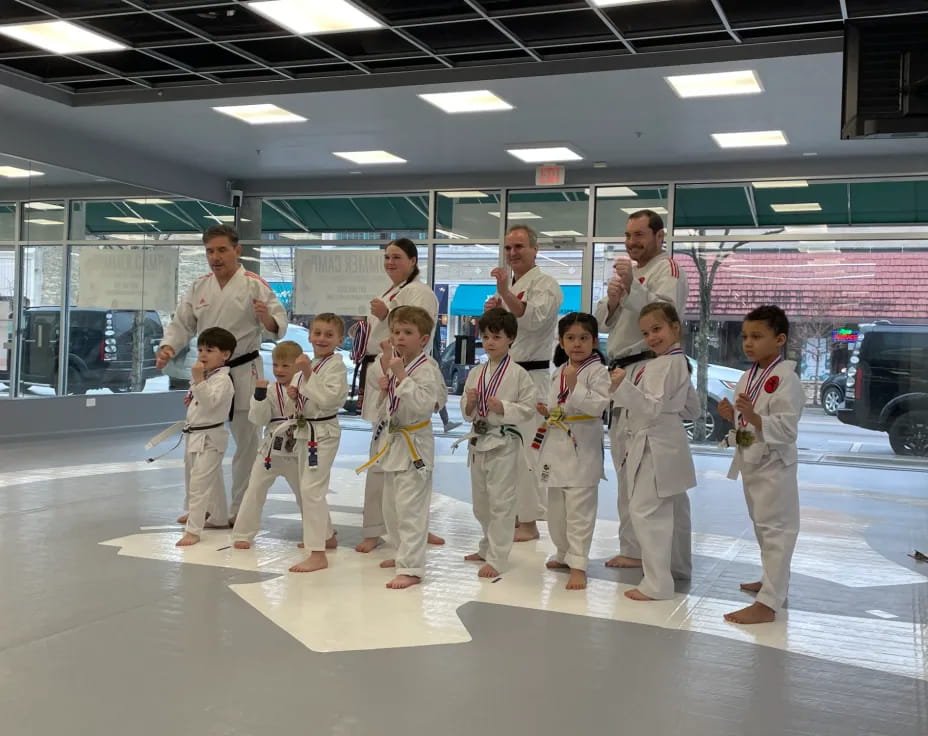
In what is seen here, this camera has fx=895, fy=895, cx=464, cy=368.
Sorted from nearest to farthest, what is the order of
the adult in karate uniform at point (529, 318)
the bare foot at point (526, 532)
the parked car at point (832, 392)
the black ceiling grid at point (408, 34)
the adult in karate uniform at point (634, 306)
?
the adult in karate uniform at point (634, 306)
the adult in karate uniform at point (529, 318)
the bare foot at point (526, 532)
the black ceiling grid at point (408, 34)
the parked car at point (832, 392)

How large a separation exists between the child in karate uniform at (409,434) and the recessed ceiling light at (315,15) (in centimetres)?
250

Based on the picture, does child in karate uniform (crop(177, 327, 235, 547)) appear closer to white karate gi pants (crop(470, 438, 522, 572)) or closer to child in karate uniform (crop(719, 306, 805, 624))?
white karate gi pants (crop(470, 438, 522, 572))

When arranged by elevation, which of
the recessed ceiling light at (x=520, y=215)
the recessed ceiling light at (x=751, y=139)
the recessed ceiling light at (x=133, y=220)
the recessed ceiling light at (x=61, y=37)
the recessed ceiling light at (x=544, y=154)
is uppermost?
the recessed ceiling light at (x=61, y=37)

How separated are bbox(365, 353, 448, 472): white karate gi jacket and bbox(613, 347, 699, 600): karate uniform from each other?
0.81 m

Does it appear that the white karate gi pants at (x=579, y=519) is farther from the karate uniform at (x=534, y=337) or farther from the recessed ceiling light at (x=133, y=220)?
the recessed ceiling light at (x=133, y=220)

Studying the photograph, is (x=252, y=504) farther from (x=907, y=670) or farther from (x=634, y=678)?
(x=907, y=670)

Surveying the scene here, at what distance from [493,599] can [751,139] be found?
548 centimetres

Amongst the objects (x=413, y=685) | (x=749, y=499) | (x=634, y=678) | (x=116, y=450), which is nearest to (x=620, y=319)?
(x=749, y=499)

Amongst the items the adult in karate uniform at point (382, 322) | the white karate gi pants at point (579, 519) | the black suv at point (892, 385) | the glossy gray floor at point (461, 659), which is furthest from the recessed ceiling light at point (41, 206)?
the black suv at point (892, 385)

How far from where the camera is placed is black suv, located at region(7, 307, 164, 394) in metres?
8.49

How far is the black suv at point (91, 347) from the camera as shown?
334 inches

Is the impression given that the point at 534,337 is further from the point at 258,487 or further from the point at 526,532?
the point at 258,487

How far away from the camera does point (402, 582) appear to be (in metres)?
3.59

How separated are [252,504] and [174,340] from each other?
3.75 ft
